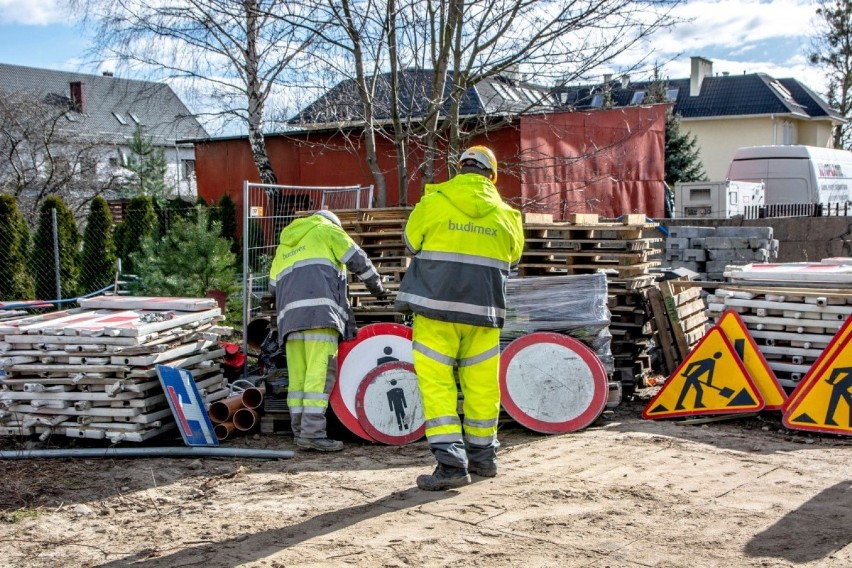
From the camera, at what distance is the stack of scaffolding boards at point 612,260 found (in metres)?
8.66

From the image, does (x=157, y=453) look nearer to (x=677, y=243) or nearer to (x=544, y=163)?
(x=677, y=243)

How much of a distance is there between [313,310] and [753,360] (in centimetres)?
380

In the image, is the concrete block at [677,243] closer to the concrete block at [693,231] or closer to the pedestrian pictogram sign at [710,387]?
the concrete block at [693,231]

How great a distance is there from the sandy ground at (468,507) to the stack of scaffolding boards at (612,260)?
1.60 meters

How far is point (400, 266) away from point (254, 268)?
3790mm

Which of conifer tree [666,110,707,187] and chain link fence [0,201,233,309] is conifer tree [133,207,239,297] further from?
conifer tree [666,110,707,187]

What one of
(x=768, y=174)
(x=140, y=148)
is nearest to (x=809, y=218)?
(x=768, y=174)

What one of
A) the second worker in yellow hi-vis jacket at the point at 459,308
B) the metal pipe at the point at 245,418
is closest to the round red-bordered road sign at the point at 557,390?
the second worker in yellow hi-vis jacket at the point at 459,308

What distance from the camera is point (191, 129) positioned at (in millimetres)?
18047

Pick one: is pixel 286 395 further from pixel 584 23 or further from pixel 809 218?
pixel 809 218

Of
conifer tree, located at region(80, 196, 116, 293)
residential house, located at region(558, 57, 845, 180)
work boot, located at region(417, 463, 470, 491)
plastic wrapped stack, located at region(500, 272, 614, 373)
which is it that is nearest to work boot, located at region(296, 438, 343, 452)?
work boot, located at region(417, 463, 470, 491)

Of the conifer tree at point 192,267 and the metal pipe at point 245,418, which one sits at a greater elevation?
the conifer tree at point 192,267

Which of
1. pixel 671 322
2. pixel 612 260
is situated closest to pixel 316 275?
pixel 612 260

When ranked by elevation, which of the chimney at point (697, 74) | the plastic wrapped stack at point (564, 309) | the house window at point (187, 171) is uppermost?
the chimney at point (697, 74)
